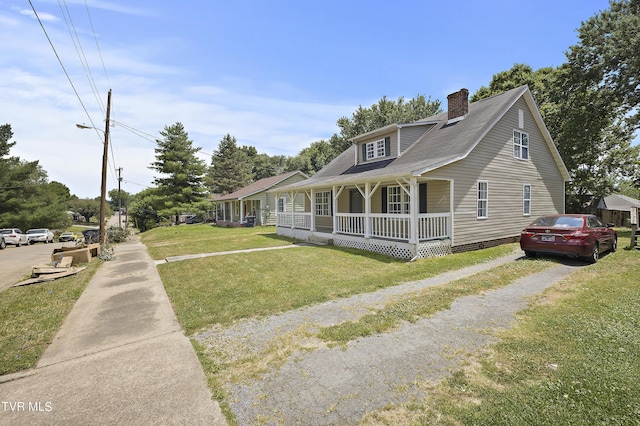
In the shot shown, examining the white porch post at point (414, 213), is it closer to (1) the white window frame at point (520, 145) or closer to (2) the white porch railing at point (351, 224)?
(2) the white porch railing at point (351, 224)

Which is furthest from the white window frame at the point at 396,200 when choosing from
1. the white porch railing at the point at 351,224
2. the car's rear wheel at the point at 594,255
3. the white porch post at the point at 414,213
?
the car's rear wheel at the point at 594,255

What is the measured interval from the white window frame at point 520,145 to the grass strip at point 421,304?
7.43 metres

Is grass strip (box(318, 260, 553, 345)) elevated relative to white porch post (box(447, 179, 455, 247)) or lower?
lower

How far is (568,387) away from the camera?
9.56ft

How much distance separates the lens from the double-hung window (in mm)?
12266

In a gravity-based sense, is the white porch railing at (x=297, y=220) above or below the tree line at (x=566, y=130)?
below

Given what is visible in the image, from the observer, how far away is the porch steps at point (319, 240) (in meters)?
14.5

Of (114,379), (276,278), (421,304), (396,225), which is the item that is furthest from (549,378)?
(396,225)

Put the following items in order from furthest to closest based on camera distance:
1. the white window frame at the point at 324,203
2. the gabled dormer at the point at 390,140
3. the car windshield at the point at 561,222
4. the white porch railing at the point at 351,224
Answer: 1. the white window frame at the point at 324,203
2. the gabled dormer at the point at 390,140
3. the white porch railing at the point at 351,224
4. the car windshield at the point at 561,222

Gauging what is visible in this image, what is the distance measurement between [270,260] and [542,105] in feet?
84.5

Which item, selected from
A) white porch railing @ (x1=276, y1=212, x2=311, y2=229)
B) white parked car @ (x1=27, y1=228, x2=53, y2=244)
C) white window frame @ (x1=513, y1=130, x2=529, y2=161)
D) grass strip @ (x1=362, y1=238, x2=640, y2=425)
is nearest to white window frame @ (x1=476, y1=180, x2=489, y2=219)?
white window frame @ (x1=513, y1=130, x2=529, y2=161)

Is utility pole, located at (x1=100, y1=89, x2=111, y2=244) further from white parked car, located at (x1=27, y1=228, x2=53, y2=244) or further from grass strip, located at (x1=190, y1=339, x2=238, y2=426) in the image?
white parked car, located at (x1=27, y1=228, x2=53, y2=244)

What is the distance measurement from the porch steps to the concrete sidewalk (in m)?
9.32

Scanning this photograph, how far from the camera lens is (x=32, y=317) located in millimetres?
5668
